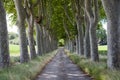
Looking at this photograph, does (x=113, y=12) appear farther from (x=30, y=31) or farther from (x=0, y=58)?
(x=30, y=31)

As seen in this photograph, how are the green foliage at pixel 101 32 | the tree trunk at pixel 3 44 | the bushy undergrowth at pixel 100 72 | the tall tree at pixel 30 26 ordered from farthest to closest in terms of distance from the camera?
the green foliage at pixel 101 32, the tall tree at pixel 30 26, the tree trunk at pixel 3 44, the bushy undergrowth at pixel 100 72

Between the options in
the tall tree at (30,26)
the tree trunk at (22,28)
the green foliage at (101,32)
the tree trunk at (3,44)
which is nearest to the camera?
the tree trunk at (3,44)

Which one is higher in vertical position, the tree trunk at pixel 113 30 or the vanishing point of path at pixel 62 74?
the tree trunk at pixel 113 30

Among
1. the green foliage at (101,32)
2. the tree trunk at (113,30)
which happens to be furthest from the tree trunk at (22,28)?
the green foliage at (101,32)

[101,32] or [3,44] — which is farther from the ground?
[101,32]

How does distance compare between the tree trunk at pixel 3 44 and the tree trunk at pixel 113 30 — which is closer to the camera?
the tree trunk at pixel 113 30

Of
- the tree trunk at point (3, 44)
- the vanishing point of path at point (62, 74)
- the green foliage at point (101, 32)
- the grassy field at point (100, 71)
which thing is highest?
the green foliage at point (101, 32)

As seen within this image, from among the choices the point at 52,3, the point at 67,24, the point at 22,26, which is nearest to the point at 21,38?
the point at 22,26

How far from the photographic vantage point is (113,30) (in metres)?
15.3

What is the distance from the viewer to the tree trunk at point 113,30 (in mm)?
15258

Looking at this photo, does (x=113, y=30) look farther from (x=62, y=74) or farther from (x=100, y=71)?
(x=62, y=74)

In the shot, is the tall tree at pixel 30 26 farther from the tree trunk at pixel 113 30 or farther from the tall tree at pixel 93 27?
the tree trunk at pixel 113 30

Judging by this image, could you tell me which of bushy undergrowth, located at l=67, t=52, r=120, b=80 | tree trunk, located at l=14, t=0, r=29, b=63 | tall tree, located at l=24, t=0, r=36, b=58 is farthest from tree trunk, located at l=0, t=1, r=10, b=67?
tall tree, located at l=24, t=0, r=36, b=58

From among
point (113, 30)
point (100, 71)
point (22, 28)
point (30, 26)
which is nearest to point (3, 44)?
point (100, 71)
